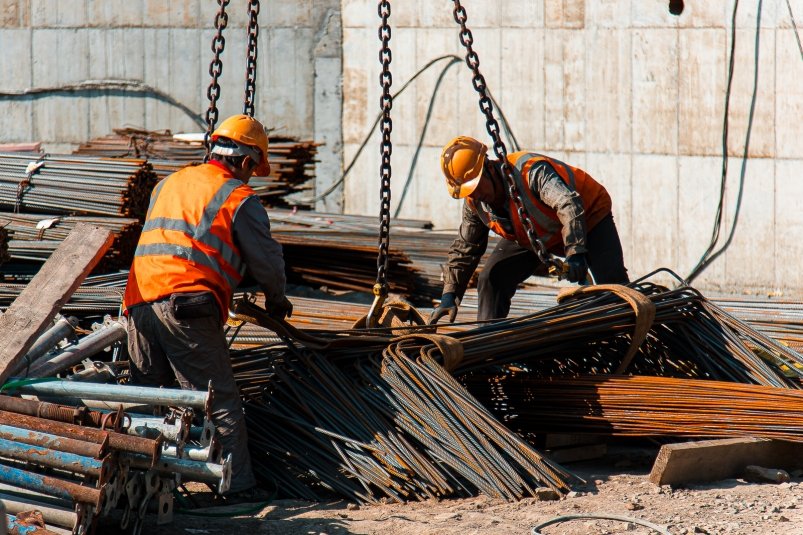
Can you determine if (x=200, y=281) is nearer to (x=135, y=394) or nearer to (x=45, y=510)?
(x=135, y=394)

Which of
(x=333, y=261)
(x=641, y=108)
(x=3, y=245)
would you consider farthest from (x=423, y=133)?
(x=3, y=245)

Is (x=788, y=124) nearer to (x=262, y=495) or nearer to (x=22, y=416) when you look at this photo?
(x=262, y=495)

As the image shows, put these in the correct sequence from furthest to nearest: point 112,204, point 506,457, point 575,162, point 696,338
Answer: point 575,162
point 112,204
point 696,338
point 506,457

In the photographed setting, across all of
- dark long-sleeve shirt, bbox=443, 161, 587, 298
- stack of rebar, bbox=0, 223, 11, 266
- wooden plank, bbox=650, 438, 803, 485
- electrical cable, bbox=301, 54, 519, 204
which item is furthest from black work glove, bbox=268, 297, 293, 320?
electrical cable, bbox=301, 54, 519, 204

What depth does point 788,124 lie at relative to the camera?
947cm

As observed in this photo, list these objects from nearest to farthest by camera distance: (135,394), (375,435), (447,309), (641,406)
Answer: (135,394) < (375,435) < (641,406) < (447,309)

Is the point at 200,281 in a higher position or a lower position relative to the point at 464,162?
lower

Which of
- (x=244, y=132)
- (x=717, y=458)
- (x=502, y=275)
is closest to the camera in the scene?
(x=717, y=458)

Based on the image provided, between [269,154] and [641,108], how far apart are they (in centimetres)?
347

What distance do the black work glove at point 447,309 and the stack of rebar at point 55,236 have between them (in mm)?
3048

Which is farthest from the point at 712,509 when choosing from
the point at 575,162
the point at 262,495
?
the point at 575,162

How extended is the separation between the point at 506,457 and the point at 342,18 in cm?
738

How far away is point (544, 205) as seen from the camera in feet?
21.7

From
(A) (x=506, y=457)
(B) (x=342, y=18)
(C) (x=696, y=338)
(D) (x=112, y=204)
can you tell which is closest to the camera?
(A) (x=506, y=457)
